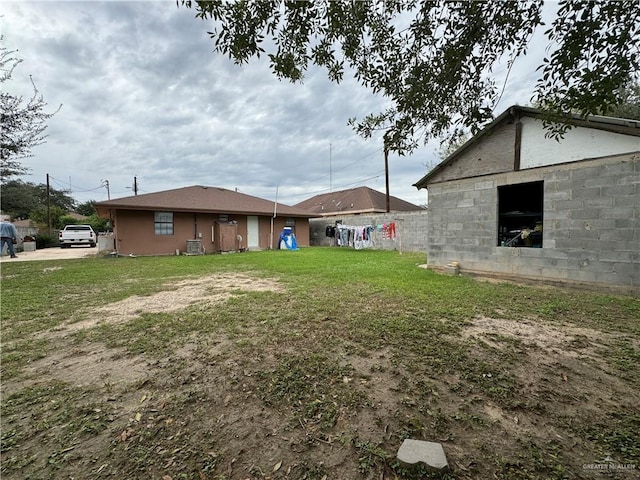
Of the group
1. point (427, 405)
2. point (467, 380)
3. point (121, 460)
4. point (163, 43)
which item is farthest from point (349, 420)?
point (163, 43)

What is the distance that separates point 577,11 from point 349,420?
3.48 meters

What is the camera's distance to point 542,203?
20.0ft

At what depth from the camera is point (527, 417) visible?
1812 millimetres

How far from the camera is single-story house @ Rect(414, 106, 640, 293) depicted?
4824mm

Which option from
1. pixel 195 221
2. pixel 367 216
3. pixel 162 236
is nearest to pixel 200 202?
pixel 195 221

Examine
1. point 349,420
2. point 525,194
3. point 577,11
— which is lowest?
point 349,420

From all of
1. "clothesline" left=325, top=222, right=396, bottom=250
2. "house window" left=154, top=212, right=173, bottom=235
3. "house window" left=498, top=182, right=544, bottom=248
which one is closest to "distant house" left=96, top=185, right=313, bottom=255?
"house window" left=154, top=212, right=173, bottom=235

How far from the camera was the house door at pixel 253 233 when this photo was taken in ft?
53.5

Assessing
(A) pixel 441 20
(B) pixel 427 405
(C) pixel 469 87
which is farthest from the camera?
(C) pixel 469 87

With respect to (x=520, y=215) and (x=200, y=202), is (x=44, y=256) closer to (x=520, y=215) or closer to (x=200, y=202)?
(x=200, y=202)

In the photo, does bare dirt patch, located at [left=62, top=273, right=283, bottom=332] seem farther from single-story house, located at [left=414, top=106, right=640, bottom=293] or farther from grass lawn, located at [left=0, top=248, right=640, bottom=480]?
single-story house, located at [left=414, top=106, right=640, bottom=293]

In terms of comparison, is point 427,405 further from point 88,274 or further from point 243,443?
point 88,274

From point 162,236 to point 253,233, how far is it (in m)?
4.85

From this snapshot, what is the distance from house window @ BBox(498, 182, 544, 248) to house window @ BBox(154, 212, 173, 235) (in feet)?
46.5
